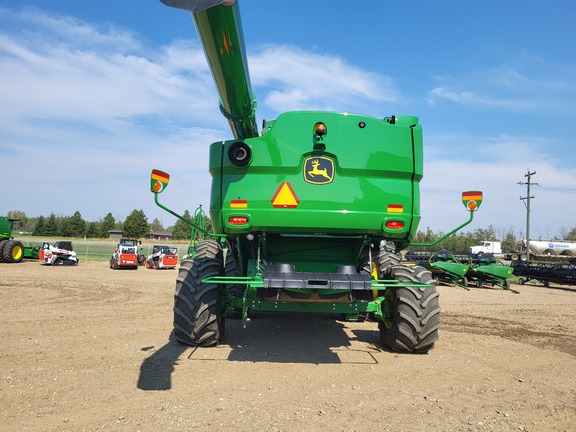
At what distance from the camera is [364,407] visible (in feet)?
12.3

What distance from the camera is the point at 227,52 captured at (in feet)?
12.0

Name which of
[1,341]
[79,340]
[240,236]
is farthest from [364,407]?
[1,341]

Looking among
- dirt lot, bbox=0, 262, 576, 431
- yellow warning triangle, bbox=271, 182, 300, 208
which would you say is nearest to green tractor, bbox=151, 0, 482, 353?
yellow warning triangle, bbox=271, 182, 300, 208

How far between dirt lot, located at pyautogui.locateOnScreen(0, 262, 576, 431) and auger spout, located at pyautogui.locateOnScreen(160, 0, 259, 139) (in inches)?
121

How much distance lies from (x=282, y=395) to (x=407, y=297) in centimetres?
224

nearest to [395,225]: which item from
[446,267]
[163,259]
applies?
[446,267]

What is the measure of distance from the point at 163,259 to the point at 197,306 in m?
18.8

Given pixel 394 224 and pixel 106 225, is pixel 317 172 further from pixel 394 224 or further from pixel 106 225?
pixel 106 225

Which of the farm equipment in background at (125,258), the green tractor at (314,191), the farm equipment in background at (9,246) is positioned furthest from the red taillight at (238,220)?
the farm equipment in background at (9,246)

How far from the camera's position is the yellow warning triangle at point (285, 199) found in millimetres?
4871

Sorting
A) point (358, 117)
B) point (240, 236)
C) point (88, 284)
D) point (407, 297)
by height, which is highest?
point (358, 117)

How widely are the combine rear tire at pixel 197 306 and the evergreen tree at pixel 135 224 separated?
62295 millimetres

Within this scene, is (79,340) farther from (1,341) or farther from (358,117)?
(358,117)

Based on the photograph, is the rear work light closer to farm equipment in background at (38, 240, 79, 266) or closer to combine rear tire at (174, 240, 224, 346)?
combine rear tire at (174, 240, 224, 346)
